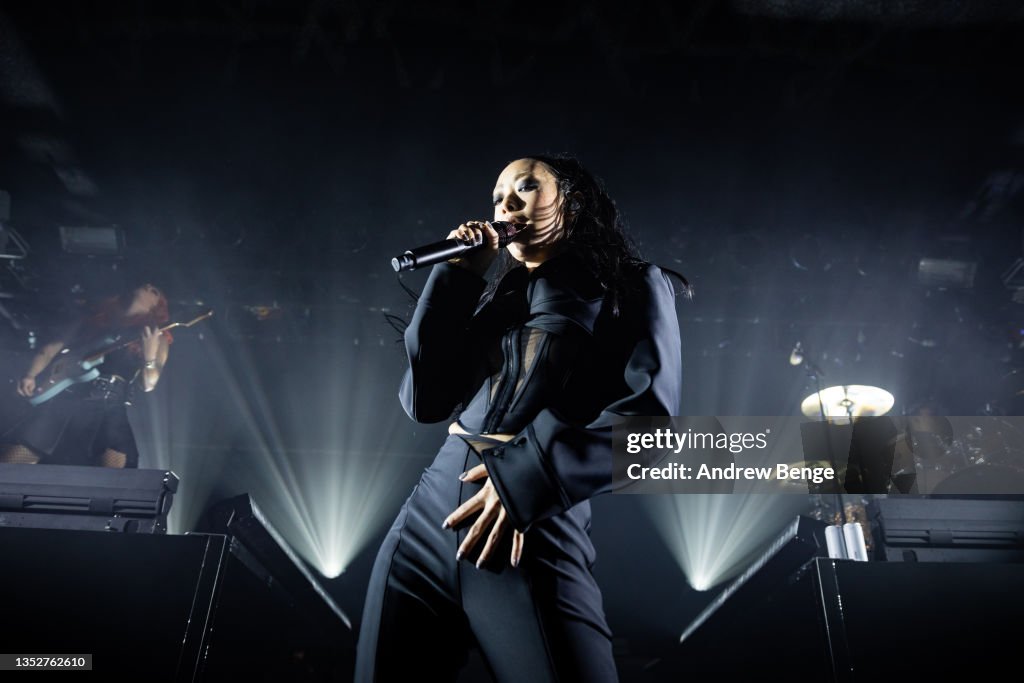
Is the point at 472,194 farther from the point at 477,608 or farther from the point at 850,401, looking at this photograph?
the point at 477,608

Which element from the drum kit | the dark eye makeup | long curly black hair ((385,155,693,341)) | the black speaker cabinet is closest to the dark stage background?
the drum kit

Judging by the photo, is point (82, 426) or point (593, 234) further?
point (82, 426)

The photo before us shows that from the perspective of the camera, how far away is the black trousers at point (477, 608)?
103 centimetres

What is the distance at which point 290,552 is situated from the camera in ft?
10.5

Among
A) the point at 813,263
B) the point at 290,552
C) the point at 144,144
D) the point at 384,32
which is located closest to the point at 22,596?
the point at 290,552

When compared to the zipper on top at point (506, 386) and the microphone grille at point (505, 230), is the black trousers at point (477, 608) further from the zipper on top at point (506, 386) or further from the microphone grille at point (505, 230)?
the microphone grille at point (505, 230)

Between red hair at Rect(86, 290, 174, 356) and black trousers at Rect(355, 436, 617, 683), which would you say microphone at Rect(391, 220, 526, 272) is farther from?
red hair at Rect(86, 290, 174, 356)

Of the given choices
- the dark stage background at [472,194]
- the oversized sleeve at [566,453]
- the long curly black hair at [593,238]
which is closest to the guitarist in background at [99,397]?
the dark stage background at [472,194]

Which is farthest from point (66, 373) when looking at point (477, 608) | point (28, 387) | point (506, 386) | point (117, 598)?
point (477, 608)

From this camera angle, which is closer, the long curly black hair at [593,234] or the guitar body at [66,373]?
the long curly black hair at [593,234]

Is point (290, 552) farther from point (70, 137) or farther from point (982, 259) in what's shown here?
point (982, 259)

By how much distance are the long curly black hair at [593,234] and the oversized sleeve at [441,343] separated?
0.57 ft

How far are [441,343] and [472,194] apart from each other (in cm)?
420

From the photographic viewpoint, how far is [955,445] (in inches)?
180
